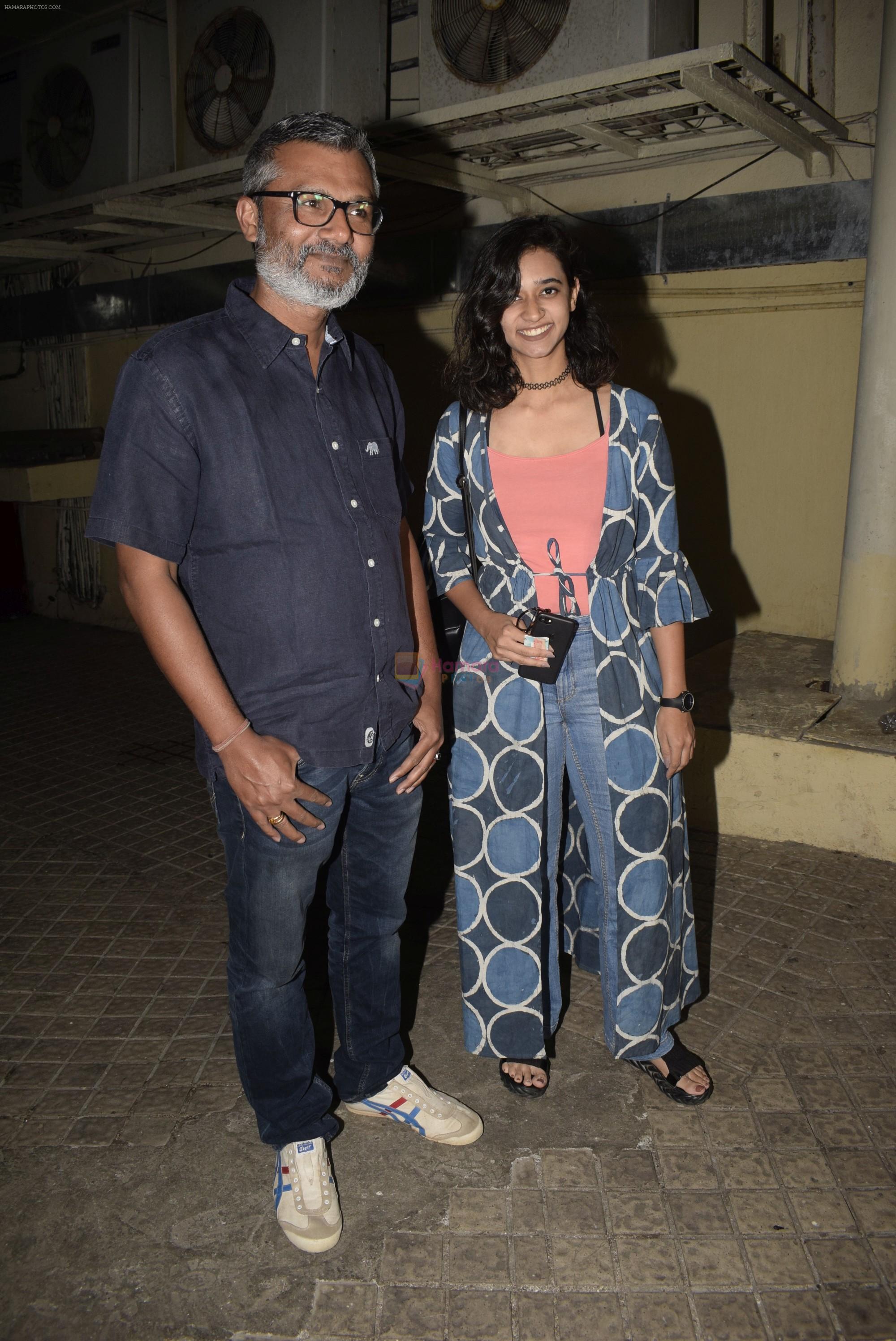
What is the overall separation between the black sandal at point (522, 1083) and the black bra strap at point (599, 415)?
170 centimetres

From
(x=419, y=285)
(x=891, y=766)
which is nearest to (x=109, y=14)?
(x=419, y=285)

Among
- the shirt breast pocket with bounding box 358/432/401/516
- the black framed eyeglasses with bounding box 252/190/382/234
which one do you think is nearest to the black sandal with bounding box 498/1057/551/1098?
the shirt breast pocket with bounding box 358/432/401/516

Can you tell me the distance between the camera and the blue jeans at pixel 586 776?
2.36m

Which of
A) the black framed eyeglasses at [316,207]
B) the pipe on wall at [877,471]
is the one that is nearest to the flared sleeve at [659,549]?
the black framed eyeglasses at [316,207]

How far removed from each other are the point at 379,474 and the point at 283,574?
0.36 m

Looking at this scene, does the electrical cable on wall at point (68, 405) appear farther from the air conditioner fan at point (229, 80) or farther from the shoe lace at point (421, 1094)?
the shoe lace at point (421, 1094)

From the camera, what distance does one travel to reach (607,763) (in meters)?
2.37

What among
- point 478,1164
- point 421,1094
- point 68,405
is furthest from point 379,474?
point 68,405

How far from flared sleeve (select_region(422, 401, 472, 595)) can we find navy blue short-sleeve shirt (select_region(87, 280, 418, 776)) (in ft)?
1.25

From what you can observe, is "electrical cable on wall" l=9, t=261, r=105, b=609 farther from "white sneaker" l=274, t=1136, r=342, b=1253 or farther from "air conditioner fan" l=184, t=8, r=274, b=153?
"white sneaker" l=274, t=1136, r=342, b=1253

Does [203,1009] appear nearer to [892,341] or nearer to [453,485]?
[453,485]

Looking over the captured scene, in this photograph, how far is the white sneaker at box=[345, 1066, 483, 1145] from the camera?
8.05 feet

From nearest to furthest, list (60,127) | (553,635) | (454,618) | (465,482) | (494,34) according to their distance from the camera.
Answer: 1. (553,635)
2. (465,482)
3. (454,618)
4. (494,34)
5. (60,127)

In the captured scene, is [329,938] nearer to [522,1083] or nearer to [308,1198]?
[308,1198]
